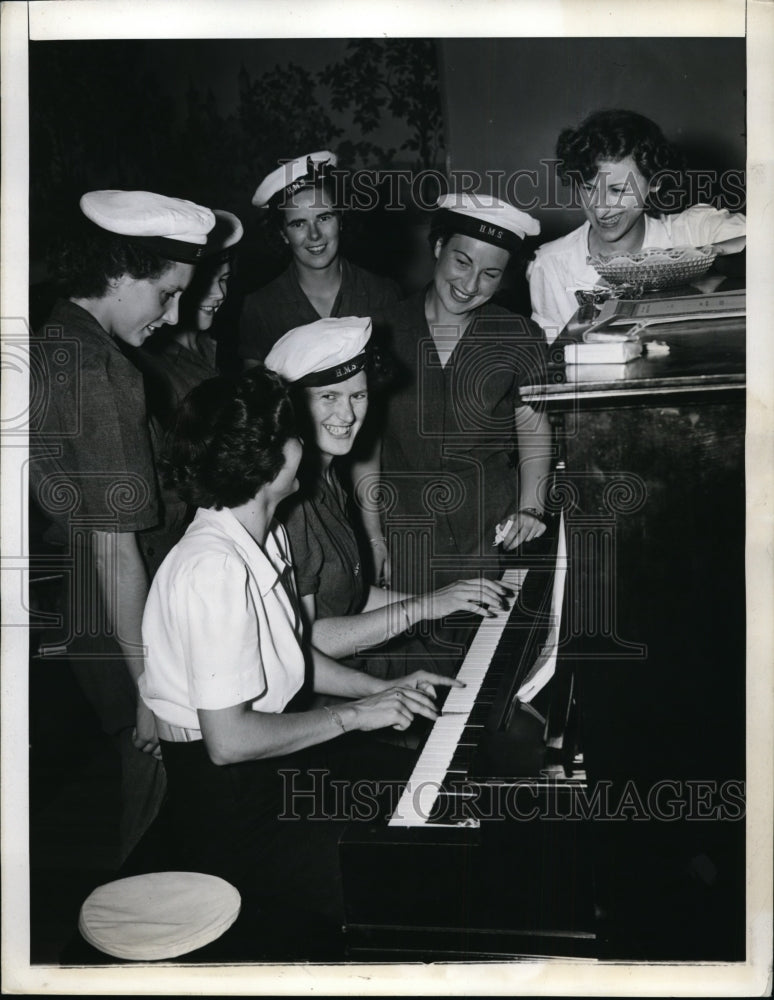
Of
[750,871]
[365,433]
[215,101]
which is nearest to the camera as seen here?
[750,871]

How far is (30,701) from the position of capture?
2523 mm

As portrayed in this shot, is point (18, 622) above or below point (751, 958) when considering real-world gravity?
above

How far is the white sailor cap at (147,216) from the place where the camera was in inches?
100

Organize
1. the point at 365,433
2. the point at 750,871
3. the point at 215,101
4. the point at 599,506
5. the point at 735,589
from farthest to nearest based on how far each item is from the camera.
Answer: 1. the point at 365,433
2. the point at 215,101
3. the point at 750,871
4. the point at 735,589
5. the point at 599,506

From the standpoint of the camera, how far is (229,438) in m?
2.28

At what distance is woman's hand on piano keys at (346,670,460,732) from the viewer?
2287mm

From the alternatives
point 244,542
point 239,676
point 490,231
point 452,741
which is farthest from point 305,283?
point 452,741

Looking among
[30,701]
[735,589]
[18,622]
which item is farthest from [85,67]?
[735,589]

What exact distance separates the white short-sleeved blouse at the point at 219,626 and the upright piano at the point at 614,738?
464 millimetres

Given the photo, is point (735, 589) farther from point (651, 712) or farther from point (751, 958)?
point (751, 958)

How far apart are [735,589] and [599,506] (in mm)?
389

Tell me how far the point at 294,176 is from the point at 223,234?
26 cm

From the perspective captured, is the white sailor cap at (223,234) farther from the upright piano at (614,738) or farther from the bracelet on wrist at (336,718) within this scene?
the bracelet on wrist at (336,718)

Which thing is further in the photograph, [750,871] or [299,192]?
[299,192]
